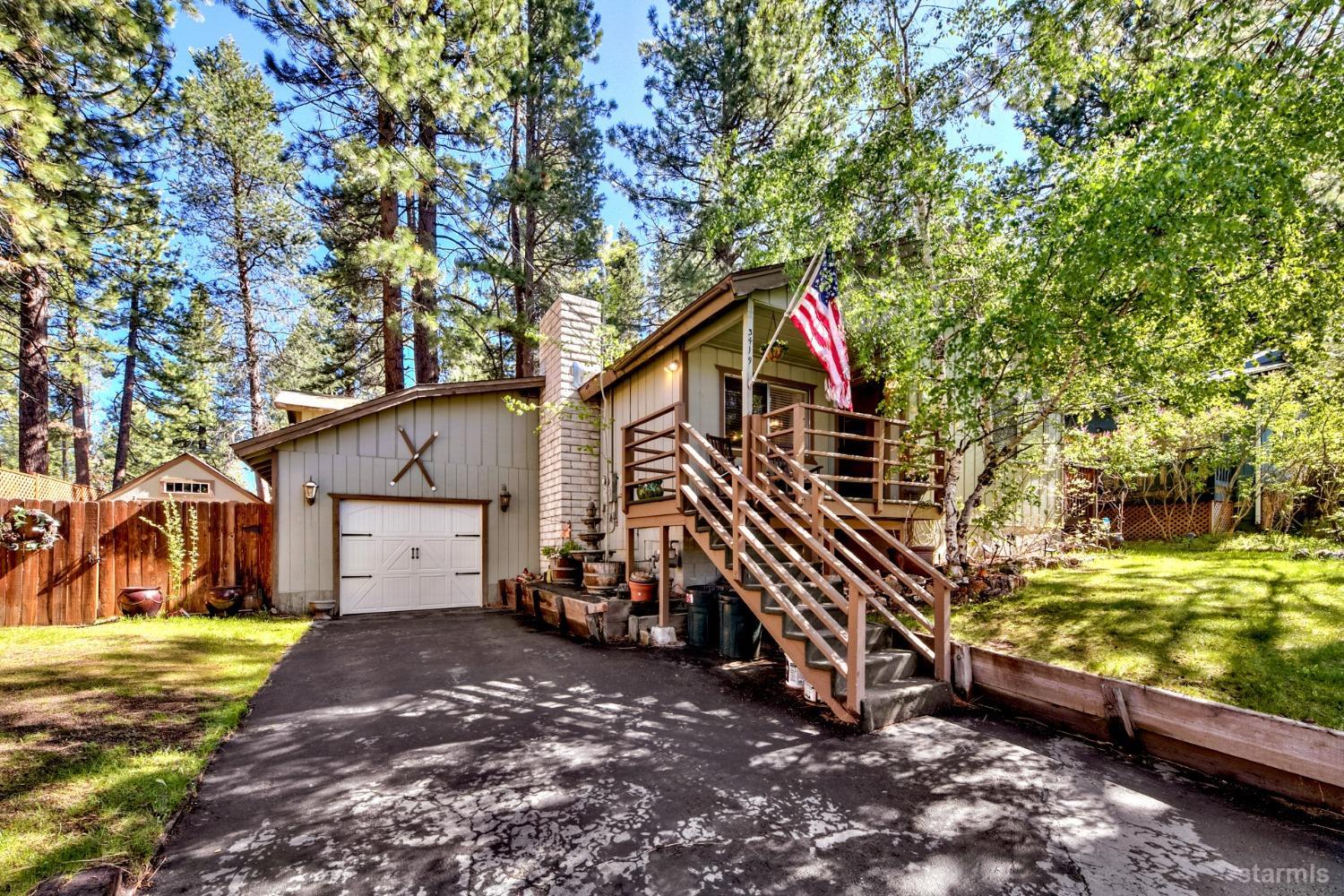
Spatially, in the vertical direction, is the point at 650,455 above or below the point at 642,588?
above

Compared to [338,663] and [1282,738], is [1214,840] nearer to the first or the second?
[1282,738]

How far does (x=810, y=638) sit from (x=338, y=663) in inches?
191

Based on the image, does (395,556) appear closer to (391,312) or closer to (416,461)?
(416,461)

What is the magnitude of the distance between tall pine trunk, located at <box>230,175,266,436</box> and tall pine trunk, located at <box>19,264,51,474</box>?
5615 millimetres

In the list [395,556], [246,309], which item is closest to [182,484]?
[246,309]

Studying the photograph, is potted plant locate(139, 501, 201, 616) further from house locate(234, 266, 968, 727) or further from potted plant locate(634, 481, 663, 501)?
potted plant locate(634, 481, 663, 501)

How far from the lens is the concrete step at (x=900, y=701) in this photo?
12.6 feet

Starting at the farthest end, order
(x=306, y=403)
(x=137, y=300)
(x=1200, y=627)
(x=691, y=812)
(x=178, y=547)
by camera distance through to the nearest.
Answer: (x=137, y=300)
(x=306, y=403)
(x=178, y=547)
(x=1200, y=627)
(x=691, y=812)

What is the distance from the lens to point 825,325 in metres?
5.49

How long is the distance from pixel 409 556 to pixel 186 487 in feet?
40.0

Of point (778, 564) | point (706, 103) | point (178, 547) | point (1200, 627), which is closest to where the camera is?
point (1200, 627)

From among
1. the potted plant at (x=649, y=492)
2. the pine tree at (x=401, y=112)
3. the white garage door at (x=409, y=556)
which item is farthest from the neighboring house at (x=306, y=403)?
the potted plant at (x=649, y=492)

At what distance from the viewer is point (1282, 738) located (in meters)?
2.84

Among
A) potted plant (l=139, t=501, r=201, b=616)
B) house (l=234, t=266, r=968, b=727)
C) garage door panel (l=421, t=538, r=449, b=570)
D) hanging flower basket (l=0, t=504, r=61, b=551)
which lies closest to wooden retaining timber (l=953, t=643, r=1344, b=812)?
house (l=234, t=266, r=968, b=727)
